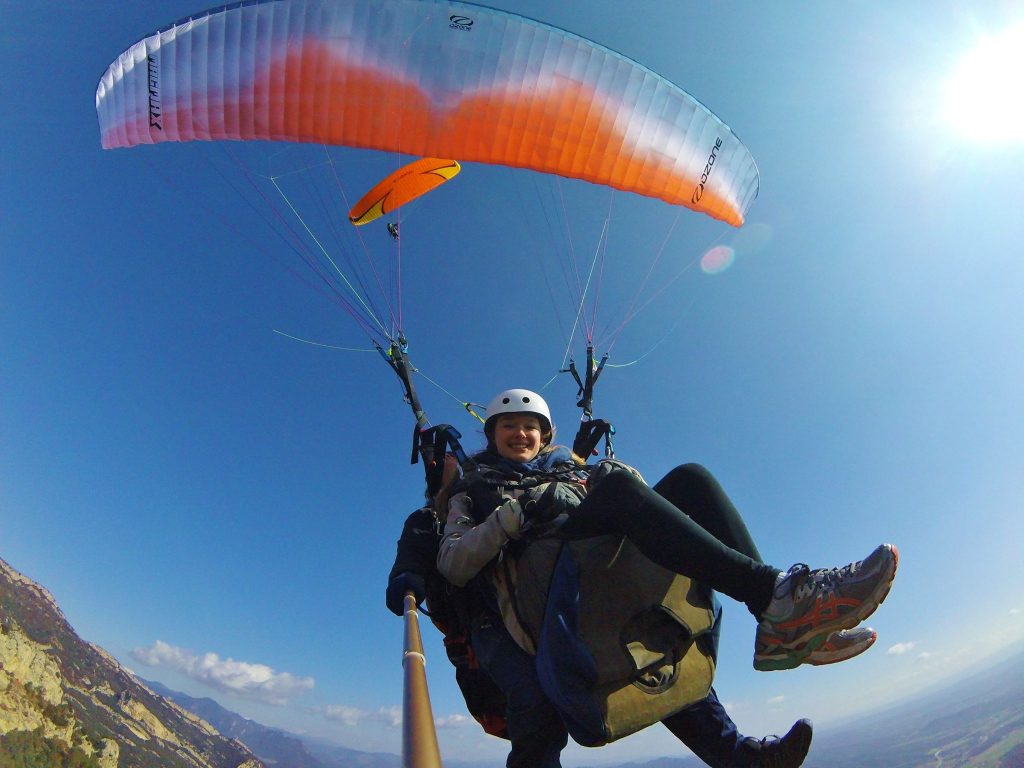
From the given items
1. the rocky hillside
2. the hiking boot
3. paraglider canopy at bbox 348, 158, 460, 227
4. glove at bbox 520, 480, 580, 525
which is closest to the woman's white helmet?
glove at bbox 520, 480, 580, 525

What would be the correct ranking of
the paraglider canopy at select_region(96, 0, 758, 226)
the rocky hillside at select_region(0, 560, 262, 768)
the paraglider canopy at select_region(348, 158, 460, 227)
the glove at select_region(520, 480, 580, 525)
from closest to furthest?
the glove at select_region(520, 480, 580, 525) → the paraglider canopy at select_region(96, 0, 758, 226) → the paraglider canopy at select_region(348, 158, 460, 227) → the rocky hillside at select_region(0, 560, 262, 768)

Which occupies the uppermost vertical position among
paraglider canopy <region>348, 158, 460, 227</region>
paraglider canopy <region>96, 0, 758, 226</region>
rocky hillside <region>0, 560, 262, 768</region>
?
paraglider canopy <region>348, 158, 460, 227</region>

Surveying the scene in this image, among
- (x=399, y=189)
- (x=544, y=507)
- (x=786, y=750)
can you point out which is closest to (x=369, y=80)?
(x=399, y=189)

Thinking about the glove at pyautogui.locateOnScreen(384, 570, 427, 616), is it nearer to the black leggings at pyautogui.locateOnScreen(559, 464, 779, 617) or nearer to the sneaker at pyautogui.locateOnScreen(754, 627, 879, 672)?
the black leggings at pyautogui.locateOnScreen(559, 464, 779, 617)

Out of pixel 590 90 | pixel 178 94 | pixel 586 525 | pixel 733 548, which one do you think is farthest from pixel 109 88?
pixel 733 548

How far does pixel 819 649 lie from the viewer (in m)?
2.01

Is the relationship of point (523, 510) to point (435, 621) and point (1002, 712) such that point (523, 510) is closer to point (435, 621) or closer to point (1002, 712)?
point (435, 621)

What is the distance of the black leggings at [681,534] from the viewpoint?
6.93 feet

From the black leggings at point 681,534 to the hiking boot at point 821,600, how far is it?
2.9 inches

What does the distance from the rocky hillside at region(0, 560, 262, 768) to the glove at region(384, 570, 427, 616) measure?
79749mm

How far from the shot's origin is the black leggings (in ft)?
6.93

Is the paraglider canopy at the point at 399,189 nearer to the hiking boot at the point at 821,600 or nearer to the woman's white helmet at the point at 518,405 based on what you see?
the woman's white helmet at the point at 518,405

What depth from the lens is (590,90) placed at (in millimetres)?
6297

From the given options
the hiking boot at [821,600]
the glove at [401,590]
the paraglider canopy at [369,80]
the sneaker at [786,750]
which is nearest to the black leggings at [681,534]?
the hiking boot at [821,600]
